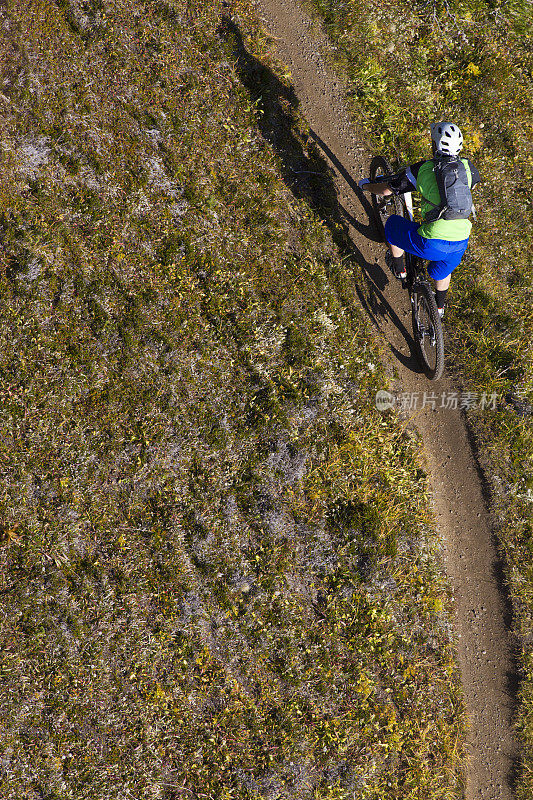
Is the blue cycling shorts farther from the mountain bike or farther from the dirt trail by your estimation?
the dirt trail

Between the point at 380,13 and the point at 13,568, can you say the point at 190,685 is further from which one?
the point at 380,13

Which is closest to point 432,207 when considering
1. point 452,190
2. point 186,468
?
point 452,190

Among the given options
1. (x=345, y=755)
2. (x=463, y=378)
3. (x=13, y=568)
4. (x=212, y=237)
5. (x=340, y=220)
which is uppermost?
(x=340, y=220)

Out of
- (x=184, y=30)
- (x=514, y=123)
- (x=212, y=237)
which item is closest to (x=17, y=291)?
(x=212, y=237)

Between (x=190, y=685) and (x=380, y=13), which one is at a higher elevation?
(x=380, y=13)

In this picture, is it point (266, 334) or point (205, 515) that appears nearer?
point (205, 515)

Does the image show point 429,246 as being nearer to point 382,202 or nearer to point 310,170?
point 382,202

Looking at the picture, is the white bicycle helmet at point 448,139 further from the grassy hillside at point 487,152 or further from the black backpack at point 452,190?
the grassy hillside at point 487,152
